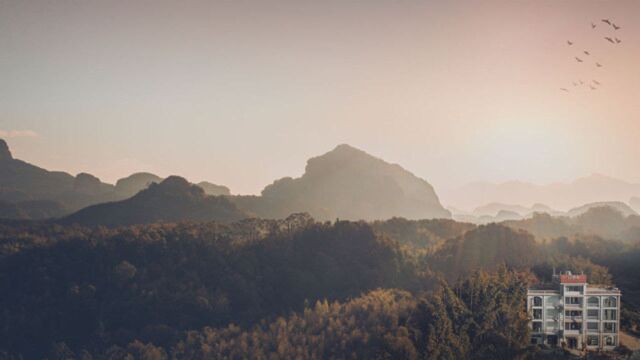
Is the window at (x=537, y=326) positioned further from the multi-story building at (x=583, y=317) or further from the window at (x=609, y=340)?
the window at (x=609, y=340)

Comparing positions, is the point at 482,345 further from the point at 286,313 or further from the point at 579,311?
the point at 286,313

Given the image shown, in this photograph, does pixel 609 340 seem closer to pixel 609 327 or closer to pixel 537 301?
pixel 609 327

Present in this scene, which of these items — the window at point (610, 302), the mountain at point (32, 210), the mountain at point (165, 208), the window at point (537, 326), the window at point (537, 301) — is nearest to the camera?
the window at point (610, 302)

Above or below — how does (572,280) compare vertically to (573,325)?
above

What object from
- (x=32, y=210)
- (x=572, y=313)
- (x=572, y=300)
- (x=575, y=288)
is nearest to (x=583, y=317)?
(x=572, y=313)

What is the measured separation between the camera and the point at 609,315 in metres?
44.4

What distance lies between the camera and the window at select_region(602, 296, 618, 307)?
44.3m

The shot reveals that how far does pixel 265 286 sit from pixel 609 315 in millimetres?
52622

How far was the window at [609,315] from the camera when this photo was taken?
146ft

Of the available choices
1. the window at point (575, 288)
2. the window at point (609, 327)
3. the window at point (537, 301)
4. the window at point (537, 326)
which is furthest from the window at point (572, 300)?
the window at point (537, 326)

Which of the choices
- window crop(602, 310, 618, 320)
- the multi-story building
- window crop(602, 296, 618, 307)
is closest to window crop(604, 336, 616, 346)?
the multi-story building

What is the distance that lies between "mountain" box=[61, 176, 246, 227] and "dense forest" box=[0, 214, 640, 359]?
28.1 meters

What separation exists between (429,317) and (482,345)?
5021 millimetres

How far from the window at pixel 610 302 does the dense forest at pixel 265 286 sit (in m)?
5.81
